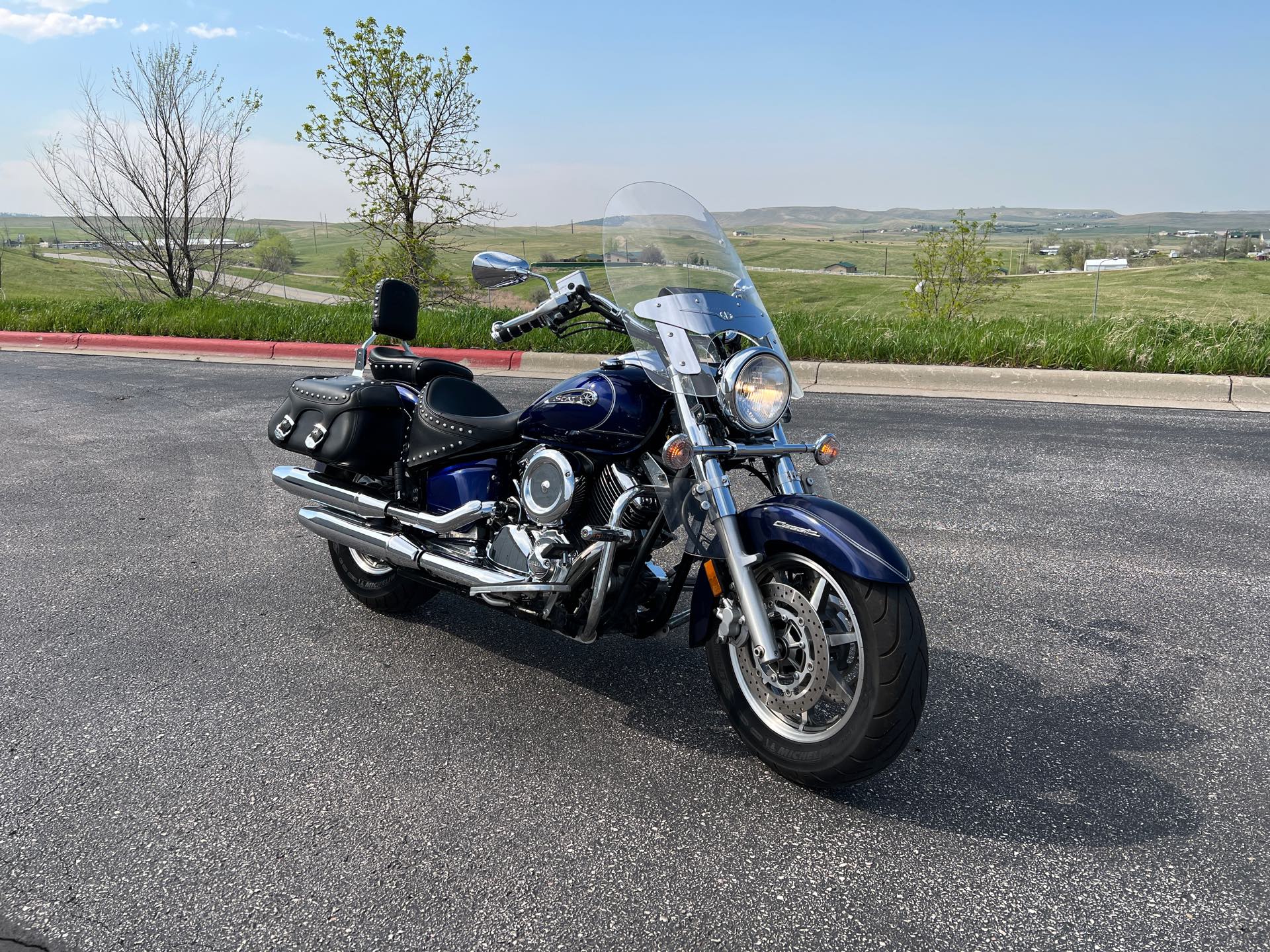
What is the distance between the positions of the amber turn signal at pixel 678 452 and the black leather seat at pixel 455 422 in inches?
30.4

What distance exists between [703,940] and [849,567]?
3.39 ft

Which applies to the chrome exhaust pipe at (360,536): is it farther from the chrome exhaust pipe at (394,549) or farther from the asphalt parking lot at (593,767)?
the asphalt parking lot at (593,767)

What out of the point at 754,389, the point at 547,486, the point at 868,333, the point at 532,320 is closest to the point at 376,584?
the point at 547,486

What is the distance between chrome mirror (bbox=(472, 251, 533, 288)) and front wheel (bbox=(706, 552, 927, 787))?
1269mm

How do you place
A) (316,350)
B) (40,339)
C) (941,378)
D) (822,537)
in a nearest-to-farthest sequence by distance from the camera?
(822,537)
(941,378)
(316,350)
(40,339)

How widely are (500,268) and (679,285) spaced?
1.99ft

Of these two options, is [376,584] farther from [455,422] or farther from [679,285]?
[679,285]

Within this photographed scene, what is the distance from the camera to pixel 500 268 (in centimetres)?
333

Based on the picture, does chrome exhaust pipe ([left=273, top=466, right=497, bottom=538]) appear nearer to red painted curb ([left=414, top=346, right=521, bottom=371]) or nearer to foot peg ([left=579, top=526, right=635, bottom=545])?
foot peg ([left=579, top=526, right=635, bottom=545])

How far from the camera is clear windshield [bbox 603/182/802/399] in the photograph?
3.15 metres

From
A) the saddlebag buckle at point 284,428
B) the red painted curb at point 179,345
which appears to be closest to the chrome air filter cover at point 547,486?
the saddlebag buckle at point 284,428

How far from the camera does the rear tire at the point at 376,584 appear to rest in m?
4.31

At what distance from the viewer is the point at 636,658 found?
3.95 meters

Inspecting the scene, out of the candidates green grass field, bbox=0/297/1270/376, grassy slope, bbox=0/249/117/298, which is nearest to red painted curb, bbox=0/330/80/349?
green grass field, bbox=0/297/1270/376
